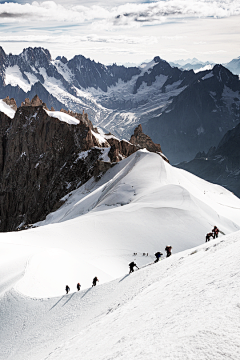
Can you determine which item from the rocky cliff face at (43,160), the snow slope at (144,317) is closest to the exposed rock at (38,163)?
the rocky cliff face at (43,160)

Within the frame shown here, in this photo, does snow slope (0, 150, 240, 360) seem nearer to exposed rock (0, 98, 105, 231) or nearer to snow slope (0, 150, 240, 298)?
snow slope (0, 150, 240, 298)

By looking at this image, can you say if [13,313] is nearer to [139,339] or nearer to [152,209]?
[139,339]

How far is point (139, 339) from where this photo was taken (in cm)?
845

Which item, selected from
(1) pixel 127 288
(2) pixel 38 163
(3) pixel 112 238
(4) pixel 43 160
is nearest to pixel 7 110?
(2) pixel 38 163

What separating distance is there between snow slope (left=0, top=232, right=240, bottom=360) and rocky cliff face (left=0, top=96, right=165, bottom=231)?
5864cm

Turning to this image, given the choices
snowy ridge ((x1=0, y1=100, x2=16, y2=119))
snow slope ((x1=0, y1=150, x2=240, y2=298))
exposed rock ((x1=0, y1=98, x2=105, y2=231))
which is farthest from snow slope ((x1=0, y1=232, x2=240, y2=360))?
snowy ridge ((x1=0, y1=100, x2=16, y2=119))

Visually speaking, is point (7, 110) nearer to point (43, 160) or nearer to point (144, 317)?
point (43, 160)

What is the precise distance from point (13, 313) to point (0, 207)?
9194 centimetres

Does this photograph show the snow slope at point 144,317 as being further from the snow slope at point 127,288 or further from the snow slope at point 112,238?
the snow slope at point 112,238

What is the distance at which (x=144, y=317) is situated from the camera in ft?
34.2

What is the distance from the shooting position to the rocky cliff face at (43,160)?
3334 inches

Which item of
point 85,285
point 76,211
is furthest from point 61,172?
point 85,285

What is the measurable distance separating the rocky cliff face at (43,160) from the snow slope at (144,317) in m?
58.6

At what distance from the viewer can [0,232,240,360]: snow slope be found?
727 centimetres
